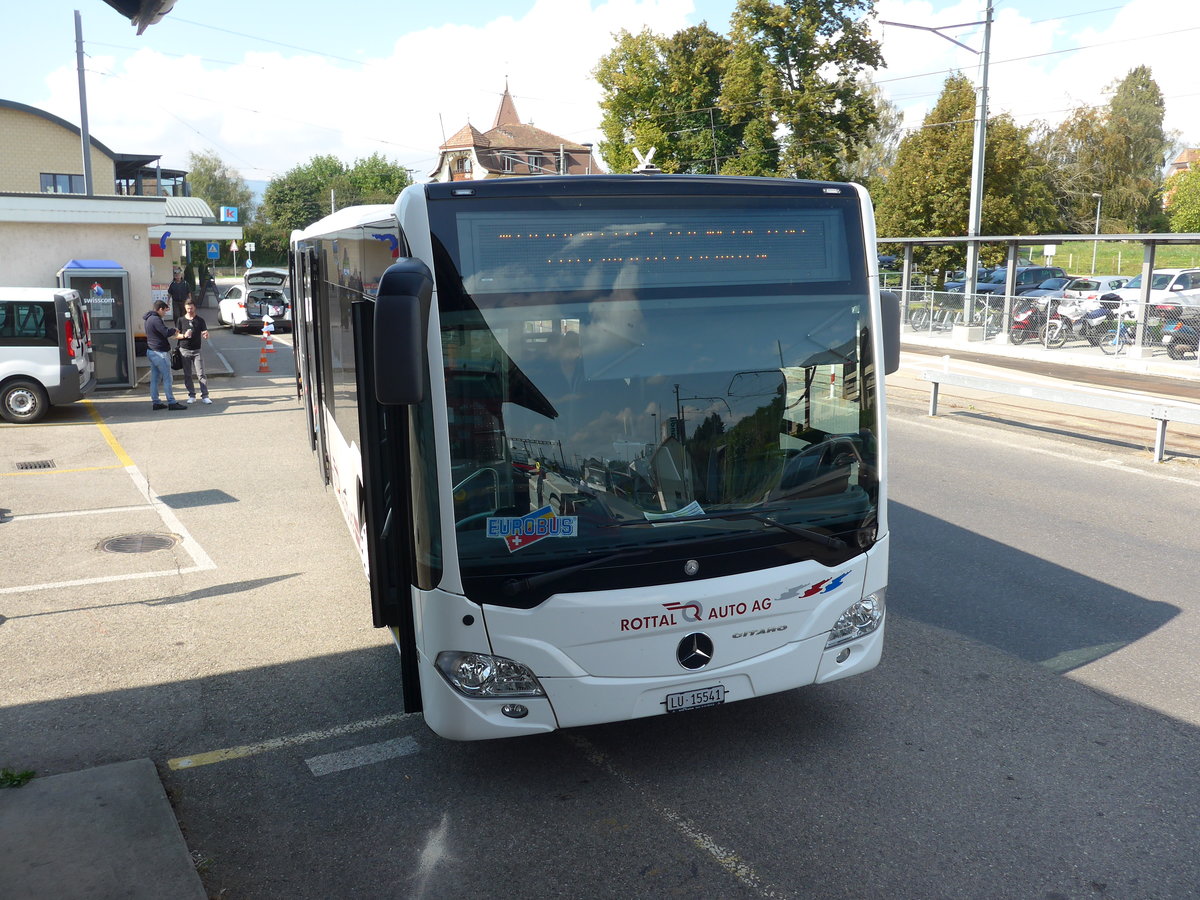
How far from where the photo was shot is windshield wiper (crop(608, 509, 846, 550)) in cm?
460

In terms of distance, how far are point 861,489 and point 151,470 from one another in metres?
10.2

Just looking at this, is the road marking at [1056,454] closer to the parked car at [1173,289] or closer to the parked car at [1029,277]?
the parked car at [1173,289]

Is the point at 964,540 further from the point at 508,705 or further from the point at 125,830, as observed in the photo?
the point at 125,830

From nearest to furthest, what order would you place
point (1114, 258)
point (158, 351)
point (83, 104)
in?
1. point (158, 351)
2. point (83, 104)
3. point (1114, 258)

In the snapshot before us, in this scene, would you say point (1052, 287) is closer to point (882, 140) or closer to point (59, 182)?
point (59, 182)

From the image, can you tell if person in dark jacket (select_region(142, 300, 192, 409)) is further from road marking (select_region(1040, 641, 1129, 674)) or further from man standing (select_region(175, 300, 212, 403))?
road marking (select_region(1040, 641, 1129, 674))

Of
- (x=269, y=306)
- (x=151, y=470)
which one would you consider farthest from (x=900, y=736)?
(x=269, y=306)

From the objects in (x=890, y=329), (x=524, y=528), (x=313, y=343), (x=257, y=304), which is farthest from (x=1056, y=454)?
(x=257, y=304)

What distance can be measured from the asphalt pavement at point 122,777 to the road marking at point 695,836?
1.93 m

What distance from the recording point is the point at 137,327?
2286cm

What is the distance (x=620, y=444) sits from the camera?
4531mm

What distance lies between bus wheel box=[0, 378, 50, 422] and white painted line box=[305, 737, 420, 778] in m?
12.9

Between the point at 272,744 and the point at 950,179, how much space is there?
38757 millimetres

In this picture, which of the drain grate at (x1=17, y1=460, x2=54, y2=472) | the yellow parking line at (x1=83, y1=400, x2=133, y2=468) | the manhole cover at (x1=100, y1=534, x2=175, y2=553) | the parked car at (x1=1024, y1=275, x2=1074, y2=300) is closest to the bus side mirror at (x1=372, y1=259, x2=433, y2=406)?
the manhole cover at (x1=100, y1=534, x2=175, y2=553)
